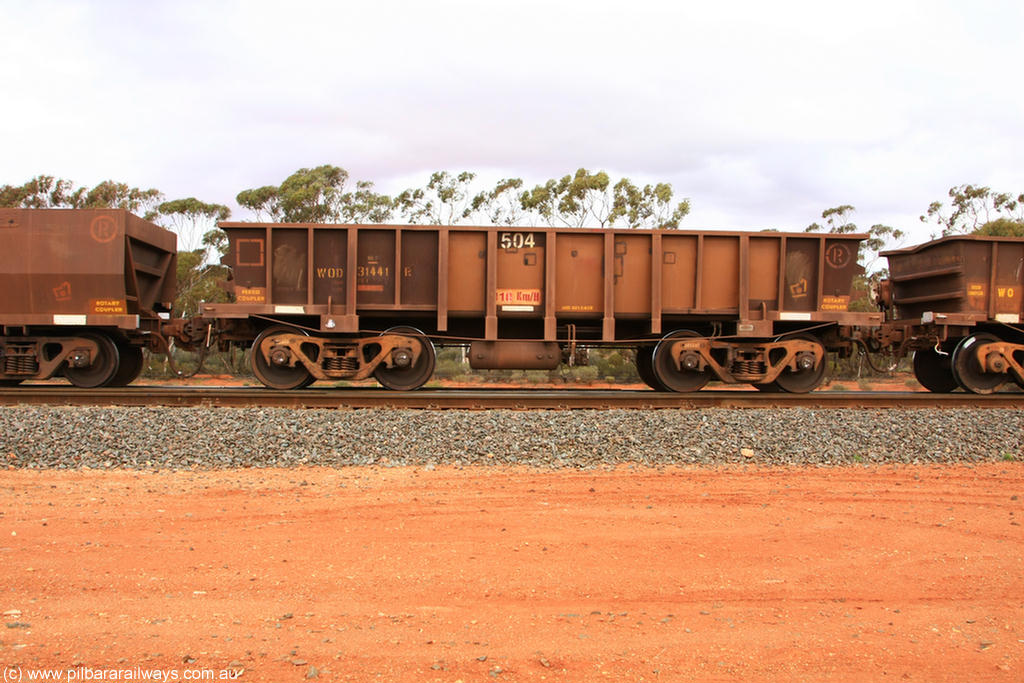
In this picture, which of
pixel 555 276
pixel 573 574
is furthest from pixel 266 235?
pixel 573 574

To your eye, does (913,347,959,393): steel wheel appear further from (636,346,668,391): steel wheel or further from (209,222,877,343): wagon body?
(636,346,668,391): steel wheel

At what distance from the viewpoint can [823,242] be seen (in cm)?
1128

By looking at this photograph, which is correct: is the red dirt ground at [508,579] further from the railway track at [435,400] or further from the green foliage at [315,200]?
the green foliage at [315,200]

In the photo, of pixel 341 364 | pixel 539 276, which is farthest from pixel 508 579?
pixel 539 276

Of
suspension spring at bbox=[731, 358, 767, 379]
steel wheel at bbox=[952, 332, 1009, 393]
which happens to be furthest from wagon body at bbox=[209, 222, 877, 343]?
steel wheel at bbox=[952, 332, 1009, 393]

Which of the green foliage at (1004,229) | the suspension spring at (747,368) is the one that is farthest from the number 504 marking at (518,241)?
the green foliage at (1004,229)

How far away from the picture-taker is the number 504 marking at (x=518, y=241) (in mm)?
11094

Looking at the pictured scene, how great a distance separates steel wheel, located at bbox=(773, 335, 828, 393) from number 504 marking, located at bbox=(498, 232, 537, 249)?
4.80 meters

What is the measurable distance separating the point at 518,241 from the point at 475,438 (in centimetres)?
477

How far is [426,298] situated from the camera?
437 inches

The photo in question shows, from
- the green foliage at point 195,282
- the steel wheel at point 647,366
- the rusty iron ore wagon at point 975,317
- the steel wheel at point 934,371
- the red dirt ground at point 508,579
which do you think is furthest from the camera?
the green foliage at point 195,282

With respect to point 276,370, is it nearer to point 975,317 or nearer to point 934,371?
point 975,317

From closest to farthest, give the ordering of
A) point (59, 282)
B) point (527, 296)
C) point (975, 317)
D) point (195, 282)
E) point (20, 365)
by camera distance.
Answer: point (59, 282), point (20, 365), point (527, 296), point (975, 317), point (195, 282)

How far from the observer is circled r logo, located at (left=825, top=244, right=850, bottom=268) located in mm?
11391
